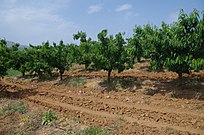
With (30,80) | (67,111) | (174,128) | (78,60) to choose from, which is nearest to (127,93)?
(67,111)

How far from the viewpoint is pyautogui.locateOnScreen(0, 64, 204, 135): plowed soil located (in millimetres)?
11141

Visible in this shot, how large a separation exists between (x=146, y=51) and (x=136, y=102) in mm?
3671

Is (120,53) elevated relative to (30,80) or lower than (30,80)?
elevated

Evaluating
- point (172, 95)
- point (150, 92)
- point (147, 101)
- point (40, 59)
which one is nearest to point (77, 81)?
point (40, 59)

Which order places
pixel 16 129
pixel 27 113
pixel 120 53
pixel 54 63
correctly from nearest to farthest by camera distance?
pixel 16 129 < pixel 27 113 < pixel 120 53 < pixel 54 63

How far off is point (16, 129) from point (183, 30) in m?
10.7

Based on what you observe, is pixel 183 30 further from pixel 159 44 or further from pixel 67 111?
pixel 67 111

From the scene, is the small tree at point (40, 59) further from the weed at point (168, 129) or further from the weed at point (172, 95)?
the weed at point (168, 129)

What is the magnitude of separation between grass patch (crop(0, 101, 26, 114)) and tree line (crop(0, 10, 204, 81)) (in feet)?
13.7

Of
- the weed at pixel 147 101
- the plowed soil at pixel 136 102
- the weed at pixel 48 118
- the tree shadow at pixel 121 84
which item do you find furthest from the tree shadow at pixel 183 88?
the weed at pixel 48 118

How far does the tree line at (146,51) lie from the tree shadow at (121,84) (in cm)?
86

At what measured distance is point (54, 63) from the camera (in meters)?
23.2

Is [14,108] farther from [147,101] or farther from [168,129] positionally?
[168,129]

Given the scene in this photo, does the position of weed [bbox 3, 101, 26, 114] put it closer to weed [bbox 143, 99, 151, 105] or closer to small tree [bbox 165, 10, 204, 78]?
weed [bbox 143, 99, 151, 105]
